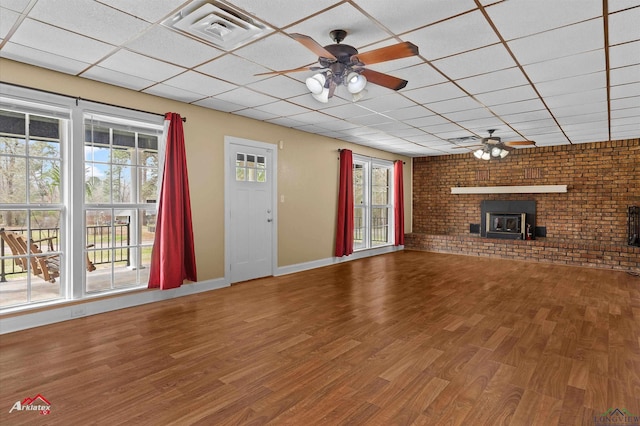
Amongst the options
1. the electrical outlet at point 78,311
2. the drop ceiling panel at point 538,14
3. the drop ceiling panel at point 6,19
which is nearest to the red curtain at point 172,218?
the electrical outlet at point 78,311

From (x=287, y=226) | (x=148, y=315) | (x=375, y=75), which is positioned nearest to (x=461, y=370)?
(x=375, y=75)

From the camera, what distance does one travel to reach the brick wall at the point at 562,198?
7.21m

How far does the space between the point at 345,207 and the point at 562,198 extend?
486cm

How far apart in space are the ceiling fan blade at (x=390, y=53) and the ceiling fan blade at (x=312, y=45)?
0.23 metres

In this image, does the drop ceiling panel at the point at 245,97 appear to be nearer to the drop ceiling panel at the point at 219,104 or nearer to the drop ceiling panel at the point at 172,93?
the drop ceiling panel at the point at 219,104

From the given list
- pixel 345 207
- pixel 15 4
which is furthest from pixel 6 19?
pixel 345 207

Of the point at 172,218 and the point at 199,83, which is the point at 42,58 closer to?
the point at 199,83

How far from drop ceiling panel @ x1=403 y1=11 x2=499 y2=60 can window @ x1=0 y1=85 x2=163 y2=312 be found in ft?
10.9

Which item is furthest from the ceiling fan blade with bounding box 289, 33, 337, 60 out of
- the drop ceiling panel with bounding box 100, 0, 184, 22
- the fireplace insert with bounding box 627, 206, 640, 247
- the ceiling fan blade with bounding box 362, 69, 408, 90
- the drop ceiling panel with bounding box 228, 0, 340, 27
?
the fireplace insert with bounding box 627, 206, 640, 247

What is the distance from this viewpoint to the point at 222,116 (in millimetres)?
5266

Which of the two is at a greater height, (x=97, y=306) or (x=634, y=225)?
(x=634, y=225)

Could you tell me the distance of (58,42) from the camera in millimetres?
2998

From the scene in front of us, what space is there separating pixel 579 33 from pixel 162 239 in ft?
15.1

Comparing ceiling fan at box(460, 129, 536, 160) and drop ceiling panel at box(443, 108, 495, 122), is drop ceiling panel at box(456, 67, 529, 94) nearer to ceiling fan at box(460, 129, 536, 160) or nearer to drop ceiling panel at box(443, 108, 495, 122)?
drop ceiling panel at box(443, 108, 495, 122)
